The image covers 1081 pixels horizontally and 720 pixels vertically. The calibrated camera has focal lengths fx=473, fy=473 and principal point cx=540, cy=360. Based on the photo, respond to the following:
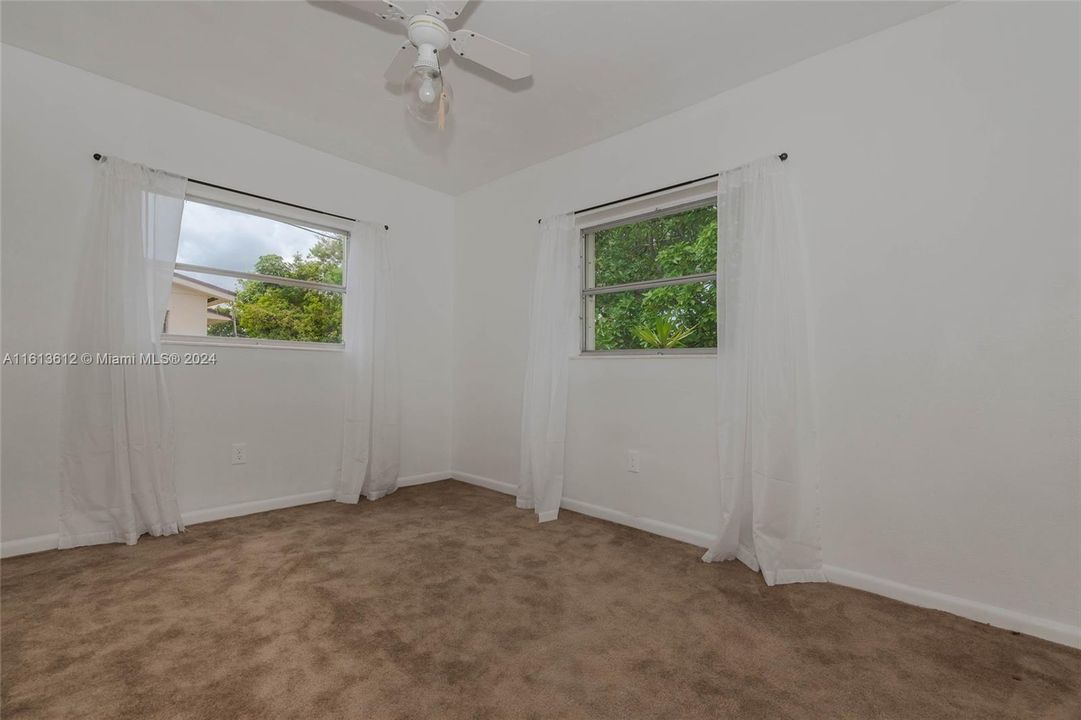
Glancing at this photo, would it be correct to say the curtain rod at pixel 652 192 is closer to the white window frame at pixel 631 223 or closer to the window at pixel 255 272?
the white window frame at pixel 631 223

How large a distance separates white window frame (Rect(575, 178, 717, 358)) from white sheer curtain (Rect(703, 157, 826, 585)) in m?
0.26

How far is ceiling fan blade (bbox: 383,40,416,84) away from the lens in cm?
185

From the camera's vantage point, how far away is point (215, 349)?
2939 millimetres

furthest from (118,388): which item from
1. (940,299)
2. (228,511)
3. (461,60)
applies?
→ (940,299)

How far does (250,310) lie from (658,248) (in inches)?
107

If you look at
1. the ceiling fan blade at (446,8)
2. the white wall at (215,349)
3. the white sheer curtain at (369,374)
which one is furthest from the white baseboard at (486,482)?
the ceiling fan blade at (446,8)

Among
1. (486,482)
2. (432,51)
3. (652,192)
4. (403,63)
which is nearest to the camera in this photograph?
(432,51)

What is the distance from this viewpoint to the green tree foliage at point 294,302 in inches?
124

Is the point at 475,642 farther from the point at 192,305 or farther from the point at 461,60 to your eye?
the point at 192,305

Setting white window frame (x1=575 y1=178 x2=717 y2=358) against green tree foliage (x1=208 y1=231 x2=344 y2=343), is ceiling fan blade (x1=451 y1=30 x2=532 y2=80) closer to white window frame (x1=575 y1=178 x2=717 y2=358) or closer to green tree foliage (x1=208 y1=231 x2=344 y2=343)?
white window frame (x1=575 y1=178 x2=717 y2=358)

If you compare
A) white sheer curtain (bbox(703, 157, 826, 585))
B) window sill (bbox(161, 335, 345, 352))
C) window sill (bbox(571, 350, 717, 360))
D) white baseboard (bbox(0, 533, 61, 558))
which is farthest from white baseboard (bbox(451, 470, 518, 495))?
white baseboard (bbox(0, 533, 61, 558))

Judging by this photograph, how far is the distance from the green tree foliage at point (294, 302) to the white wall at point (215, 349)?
0.54 feet

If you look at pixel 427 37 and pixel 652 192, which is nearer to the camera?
pixel 427 37

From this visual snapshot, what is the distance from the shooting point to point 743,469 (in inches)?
93.3
